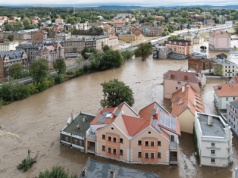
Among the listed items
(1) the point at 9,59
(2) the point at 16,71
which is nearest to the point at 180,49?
(1) the point at 9,59

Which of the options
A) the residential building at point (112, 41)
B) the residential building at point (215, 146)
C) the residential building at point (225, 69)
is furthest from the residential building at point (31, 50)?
the residential building at point (215, 146)

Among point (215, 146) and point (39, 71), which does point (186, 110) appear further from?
point (39, 71)

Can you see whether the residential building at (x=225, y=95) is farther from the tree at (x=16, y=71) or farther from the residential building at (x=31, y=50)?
the residential building at (x=31, y=50)

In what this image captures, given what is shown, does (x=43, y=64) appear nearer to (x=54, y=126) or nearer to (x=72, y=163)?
(x=54, y=126)

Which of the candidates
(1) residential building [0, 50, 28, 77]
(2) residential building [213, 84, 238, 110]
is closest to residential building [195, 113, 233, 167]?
(2) residential building [213, 84, 238, 110]

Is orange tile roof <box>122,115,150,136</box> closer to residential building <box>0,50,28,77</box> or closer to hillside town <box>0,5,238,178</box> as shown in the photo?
hillside town <box>0,5,238,178</box>

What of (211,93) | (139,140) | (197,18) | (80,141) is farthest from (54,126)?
(197,18)

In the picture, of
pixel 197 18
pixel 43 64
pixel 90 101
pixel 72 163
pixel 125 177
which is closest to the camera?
pixel 125 177
